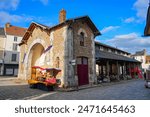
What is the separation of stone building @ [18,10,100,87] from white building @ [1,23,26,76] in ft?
68.4

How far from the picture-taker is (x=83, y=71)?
587 inches

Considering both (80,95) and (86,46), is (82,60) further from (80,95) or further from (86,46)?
(80,95)

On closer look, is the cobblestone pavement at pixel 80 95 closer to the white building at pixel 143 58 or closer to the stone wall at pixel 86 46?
the stone wall at pixel 86 46

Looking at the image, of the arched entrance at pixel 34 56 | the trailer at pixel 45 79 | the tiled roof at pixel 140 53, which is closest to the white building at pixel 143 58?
the tiled roof at pixel 140 53

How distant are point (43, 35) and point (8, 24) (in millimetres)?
27838

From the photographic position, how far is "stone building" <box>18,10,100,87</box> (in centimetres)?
1330

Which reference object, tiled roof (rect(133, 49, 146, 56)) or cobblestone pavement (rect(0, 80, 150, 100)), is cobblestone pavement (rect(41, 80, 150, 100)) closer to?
cobblestone pavement (rect(0, 80, 150, 100))

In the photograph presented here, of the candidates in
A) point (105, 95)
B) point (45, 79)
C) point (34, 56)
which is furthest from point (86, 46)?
point (34, 56)

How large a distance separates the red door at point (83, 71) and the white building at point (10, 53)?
26.6 metres

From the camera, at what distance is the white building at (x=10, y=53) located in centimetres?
3538

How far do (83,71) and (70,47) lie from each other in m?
2.97

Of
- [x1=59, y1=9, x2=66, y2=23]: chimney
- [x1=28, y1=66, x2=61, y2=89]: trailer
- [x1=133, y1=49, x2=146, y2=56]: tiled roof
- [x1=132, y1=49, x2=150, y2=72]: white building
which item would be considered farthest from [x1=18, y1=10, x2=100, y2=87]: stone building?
[x1=133, y1=49, x2=146, y2=56]: tiled roof

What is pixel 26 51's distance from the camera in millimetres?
20422

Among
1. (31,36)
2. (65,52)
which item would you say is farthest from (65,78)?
(31,36)
